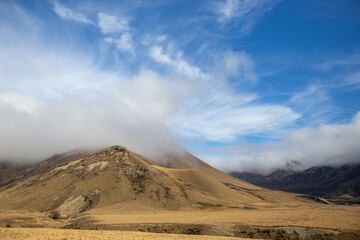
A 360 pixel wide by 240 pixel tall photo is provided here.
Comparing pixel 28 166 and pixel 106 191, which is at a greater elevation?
pixel 28 166

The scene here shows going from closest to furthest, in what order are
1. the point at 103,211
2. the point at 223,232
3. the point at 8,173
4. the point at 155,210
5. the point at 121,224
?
the point at 223,232 < the point at 121,224 < the point at 103,211 < the point at 155,210 < the point at 8,173

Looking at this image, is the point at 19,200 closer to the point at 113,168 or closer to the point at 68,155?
the point at 113,168

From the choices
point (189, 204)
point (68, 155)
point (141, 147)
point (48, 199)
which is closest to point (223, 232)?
point (189, 204)

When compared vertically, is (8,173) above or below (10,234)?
above

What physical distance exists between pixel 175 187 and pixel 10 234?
60592mm

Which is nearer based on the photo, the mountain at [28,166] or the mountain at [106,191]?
the mountain at [106,191]

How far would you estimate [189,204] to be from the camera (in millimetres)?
71375

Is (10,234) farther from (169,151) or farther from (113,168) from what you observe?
(169,151)

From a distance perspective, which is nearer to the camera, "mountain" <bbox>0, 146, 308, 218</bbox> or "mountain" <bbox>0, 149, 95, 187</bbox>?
"mountain" <bbox>0, 146, 308, 218</bbox>

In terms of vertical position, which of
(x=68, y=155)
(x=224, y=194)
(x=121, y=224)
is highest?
(x=68, y=155)

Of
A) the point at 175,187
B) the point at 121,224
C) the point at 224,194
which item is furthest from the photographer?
the point at 224,194

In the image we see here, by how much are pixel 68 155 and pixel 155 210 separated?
271 feet

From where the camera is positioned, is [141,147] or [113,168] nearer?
[113,168]

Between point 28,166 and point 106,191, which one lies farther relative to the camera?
point 28,166
